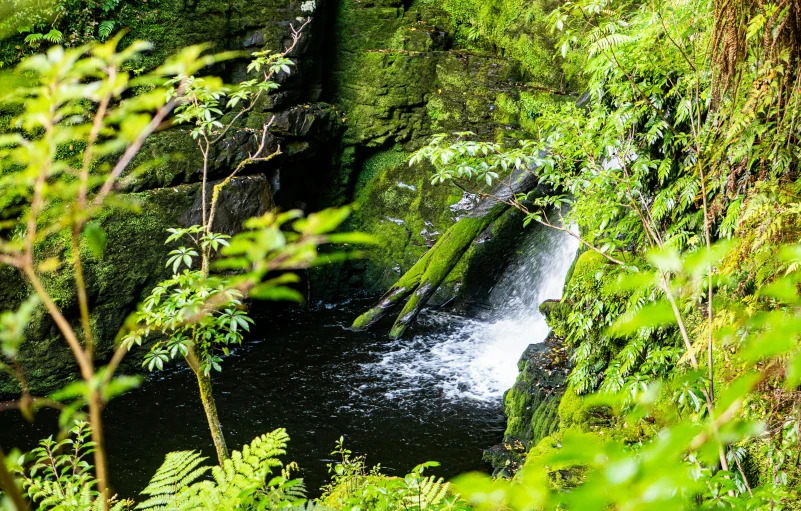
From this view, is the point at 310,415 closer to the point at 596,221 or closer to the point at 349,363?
the point at 349,363

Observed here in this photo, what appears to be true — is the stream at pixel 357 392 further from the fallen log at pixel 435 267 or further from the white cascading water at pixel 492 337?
the fallen log at pixel 435 267

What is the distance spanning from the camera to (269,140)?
9734mm

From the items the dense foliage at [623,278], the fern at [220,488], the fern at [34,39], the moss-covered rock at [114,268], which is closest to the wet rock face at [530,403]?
the dense foliage at [623,278]

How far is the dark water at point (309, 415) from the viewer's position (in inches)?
251

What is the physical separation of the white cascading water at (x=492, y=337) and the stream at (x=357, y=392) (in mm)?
19

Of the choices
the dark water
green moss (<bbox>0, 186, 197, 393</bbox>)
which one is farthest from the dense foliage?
green moss (<bbox>0, 186, 197, 393</bbox>)

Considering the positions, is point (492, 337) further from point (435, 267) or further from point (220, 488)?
point (220, 488)

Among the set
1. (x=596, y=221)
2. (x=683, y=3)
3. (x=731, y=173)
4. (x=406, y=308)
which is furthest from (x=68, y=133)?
(x=406, y=308)

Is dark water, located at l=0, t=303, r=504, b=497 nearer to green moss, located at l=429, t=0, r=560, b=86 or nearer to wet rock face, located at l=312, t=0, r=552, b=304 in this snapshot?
wet rock face, located at l=312, t=0, r=552, b=304

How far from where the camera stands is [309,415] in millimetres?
7219

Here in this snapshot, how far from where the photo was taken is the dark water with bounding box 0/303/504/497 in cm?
637

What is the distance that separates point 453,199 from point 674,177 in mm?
7008

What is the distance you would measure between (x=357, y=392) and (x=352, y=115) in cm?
622

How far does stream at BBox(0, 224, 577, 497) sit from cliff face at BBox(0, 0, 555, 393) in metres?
1.25
